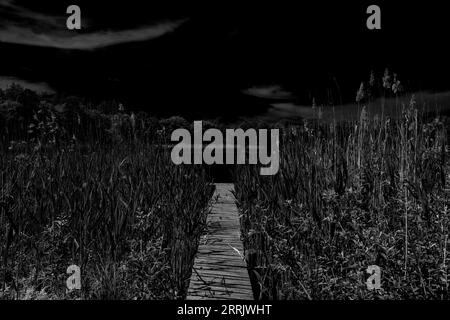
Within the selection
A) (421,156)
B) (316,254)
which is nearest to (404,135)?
(421,156)

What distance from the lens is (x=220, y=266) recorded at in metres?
3.49

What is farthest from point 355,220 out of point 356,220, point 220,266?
point 220,266

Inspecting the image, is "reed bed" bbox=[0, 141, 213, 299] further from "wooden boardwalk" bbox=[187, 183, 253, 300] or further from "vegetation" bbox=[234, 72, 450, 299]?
"vegetation" bbox=[234, 72, 450, 299]

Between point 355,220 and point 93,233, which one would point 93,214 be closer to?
point 93,233

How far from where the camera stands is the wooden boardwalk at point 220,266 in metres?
2.94

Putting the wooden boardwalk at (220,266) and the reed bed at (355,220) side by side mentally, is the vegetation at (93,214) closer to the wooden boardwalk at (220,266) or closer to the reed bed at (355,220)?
the wooden boardwalk at (220,266)

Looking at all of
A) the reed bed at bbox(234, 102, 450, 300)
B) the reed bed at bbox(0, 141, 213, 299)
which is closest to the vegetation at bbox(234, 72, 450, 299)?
the reed bed at bbox(234, 102, 450, 300)

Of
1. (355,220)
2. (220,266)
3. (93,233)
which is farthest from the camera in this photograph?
(93,233)

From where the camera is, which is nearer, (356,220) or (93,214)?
(356,220)

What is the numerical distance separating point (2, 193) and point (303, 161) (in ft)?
9.02

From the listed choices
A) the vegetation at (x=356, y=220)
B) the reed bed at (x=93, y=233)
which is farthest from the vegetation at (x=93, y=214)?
the vegetation at (x=356, y=220)

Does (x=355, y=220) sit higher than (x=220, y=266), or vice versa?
(x=355, y=220)

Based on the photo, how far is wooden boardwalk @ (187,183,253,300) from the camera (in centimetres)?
294
